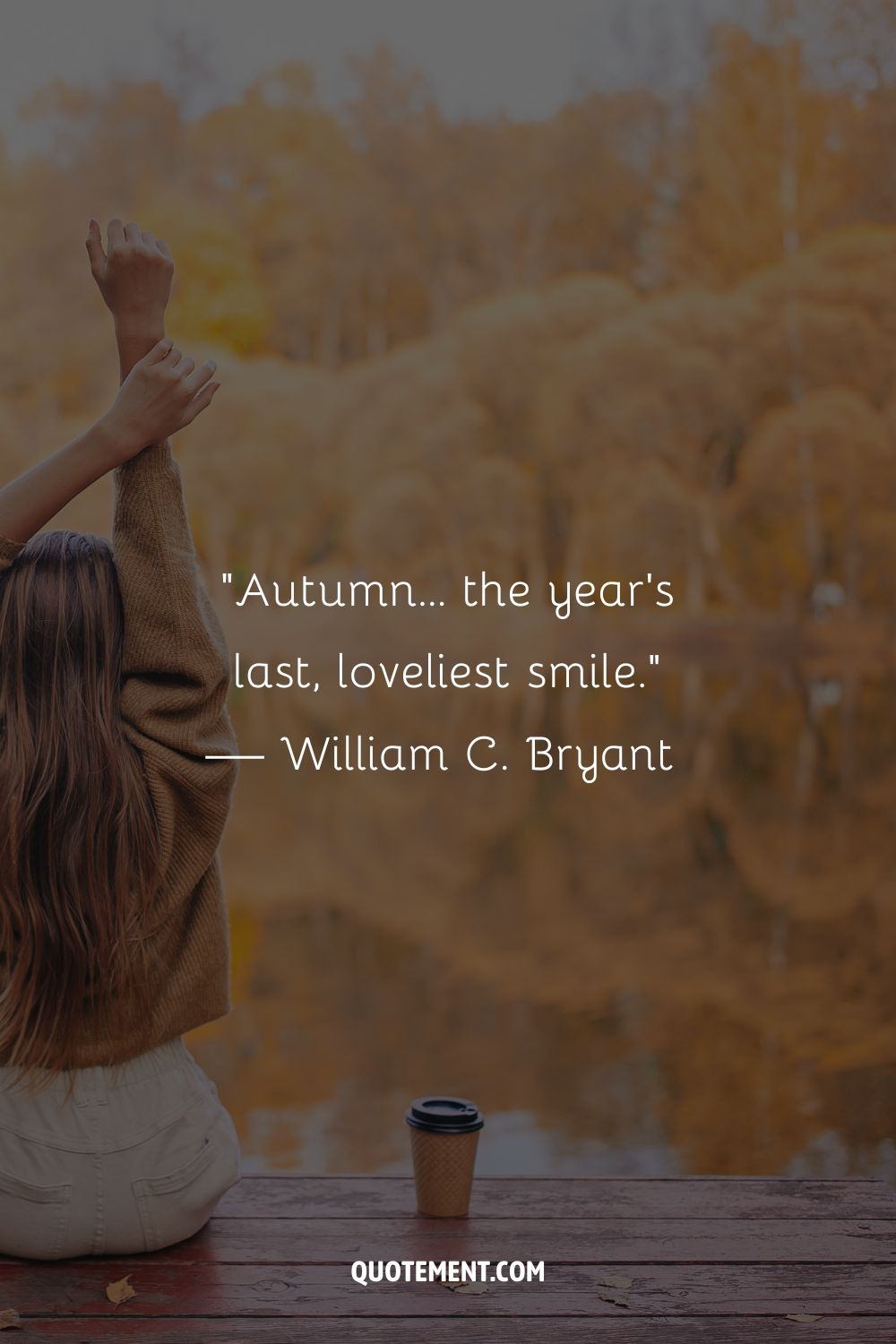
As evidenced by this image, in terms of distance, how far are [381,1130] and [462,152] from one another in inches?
804

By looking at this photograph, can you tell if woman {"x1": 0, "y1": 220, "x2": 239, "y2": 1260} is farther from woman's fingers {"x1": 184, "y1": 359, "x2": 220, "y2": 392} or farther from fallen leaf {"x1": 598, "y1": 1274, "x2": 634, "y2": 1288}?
fallen leaf {"x1": 598, "y1": 1274, "x2": 634, "y2": 1288}

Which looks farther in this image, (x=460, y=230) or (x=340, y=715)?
(x=460, y=230)

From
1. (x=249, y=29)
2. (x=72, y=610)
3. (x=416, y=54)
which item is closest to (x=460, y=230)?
(x=416, y=54)

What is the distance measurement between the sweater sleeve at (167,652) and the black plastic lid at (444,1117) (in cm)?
36

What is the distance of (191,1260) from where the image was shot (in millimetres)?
1121

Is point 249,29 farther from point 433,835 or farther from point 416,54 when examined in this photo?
point 433,835

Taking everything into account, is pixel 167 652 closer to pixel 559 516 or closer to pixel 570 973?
pixel 570 973

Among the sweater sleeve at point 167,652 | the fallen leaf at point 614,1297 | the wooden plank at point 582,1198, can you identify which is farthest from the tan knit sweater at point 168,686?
the fallen leaf at point 614,1297

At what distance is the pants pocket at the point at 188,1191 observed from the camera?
1096mm

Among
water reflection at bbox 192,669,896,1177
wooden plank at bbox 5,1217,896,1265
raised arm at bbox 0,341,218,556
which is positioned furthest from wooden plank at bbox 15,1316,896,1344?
water reflection at bbox 192,669,896,1177

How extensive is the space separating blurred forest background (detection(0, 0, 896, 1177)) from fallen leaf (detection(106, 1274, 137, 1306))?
2160 mm

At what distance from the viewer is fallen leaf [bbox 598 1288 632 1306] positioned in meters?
1.05

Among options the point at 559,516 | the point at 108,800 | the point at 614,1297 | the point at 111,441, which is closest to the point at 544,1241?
the point at 614,1297

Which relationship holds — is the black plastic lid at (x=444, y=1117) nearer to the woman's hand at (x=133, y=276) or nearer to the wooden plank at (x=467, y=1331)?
the wooden plank at (x=467, y=1331)
